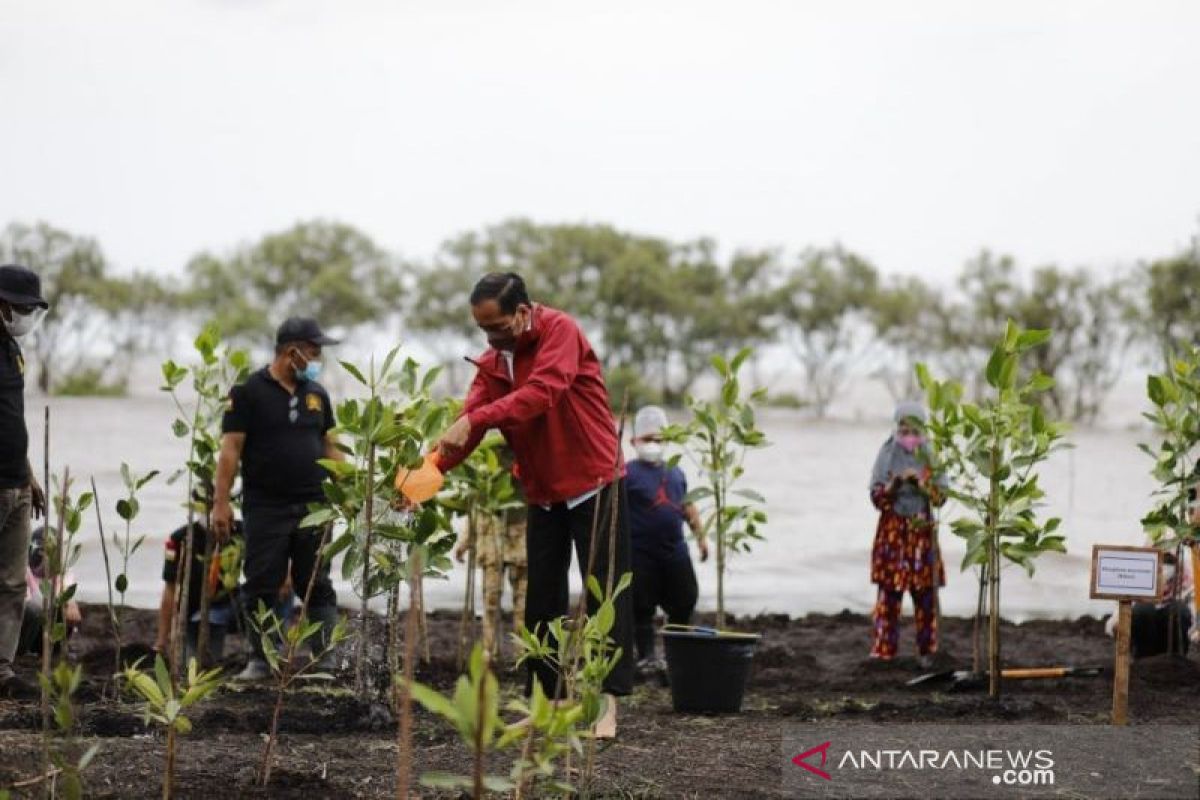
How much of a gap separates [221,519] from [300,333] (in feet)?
3.09

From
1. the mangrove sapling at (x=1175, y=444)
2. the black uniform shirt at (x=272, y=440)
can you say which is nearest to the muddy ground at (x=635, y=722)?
the mangrove sapling at (x=1175, y=444)

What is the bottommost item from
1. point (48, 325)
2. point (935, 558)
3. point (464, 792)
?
point (464, 792)

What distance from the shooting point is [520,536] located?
24.7 feet

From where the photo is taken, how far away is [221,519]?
6.64 meters

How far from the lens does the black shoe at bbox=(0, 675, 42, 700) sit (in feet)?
17.9

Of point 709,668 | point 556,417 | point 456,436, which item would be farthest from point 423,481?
point 709,668

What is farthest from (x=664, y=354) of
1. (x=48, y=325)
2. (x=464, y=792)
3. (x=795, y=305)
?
(x=464, y=792)

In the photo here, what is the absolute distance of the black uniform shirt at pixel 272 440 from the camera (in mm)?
6547

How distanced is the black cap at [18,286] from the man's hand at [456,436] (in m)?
1.85

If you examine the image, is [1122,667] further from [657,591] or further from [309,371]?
[309,371]

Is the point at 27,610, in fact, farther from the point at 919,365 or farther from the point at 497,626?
the point at 919,365

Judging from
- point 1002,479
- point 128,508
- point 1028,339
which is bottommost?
point 128,508

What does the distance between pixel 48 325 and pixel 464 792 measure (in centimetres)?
3928

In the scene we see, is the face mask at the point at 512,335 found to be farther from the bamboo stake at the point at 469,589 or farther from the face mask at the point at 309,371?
the bamboo stake at the point at 469,589
